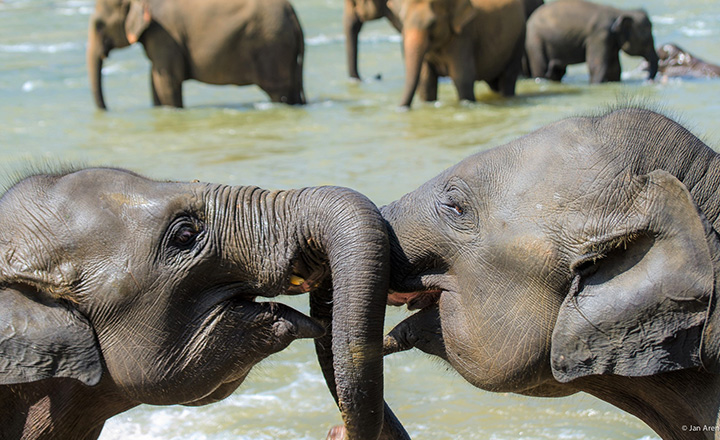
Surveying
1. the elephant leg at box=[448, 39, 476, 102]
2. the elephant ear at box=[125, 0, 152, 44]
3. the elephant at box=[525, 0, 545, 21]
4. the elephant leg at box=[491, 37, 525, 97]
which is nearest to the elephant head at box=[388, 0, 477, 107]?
the elephant leg at box=[448, 39, 476, 102]

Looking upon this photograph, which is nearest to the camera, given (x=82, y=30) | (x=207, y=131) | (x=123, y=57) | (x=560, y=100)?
(x=207, y=131)

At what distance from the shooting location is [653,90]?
619 inches

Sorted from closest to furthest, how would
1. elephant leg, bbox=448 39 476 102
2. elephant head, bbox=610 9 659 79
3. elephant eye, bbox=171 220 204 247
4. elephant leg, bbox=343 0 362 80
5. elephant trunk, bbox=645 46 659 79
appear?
1. elephant eye, bbox=171 220 204 247
2. elephant leg, bbox=448 39 476 102
3. elephant trunk, bbox=645 46 659 79
4. elephant head, bbox=610 9 659 79
5. elephant leg, bbox=343 0 362 80

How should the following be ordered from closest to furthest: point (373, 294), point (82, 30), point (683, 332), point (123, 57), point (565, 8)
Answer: point (683, 332) → point (373, 294) → point (565, 8) → point (123, 57) → point (82, 30)

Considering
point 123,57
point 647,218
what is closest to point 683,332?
point 647,218

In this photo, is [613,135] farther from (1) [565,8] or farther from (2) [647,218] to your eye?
(1) [565,8]

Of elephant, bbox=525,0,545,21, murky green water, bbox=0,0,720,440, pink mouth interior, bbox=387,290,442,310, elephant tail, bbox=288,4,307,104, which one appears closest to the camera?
pink mouth interior, bbox=387,290,442,310

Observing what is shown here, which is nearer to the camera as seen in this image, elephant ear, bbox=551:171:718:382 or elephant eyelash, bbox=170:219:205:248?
elephant ear, bbox=551:171:718:382

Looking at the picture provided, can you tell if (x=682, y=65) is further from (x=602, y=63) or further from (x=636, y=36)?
(x=602, y=63)

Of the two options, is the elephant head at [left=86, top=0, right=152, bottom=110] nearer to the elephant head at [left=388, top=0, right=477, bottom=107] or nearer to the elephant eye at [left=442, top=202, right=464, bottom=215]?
the elephant head at [left=388, top=0, right=477, bottom=107]

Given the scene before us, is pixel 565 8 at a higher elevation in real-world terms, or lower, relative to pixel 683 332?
lower

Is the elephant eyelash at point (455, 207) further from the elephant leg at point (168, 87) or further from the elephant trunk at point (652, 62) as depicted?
the elephant trunk at point (652, 62)

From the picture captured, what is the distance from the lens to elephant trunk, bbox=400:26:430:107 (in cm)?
1388

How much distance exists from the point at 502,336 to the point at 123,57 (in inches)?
855
